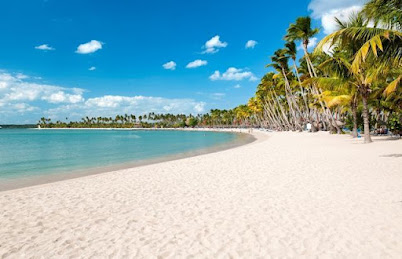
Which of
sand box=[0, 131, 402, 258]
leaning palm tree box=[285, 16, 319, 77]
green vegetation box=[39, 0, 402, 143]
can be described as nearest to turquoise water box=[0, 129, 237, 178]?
sand box=[0, 131, 402, 258]

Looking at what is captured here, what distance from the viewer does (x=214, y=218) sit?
4781 millimetres

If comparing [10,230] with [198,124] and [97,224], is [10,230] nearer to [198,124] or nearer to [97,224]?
[97,224]

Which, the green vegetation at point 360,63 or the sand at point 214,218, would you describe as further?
the green vegetation at point 360,63

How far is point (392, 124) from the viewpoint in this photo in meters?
21.6

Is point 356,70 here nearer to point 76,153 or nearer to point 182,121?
point 76,153

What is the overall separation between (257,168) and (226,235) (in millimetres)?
6279

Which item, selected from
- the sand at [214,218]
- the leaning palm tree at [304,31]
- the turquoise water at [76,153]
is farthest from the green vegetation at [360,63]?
the turquoise water at [76,153]

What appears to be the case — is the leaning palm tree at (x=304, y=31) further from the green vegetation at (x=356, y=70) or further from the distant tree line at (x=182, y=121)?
the distant tree line at (x=182, y=121)

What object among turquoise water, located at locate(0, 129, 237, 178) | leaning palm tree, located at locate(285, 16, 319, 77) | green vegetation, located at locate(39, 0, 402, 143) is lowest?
turquoise water, located at locate(0, 129, 237, 178)

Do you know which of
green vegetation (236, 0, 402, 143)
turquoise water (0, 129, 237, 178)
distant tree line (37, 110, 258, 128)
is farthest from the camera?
distant tree line (37, 110, 258, 128)

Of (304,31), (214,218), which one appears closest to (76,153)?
(214,218)

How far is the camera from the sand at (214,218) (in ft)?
11.7

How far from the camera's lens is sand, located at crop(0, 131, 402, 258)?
3562mm

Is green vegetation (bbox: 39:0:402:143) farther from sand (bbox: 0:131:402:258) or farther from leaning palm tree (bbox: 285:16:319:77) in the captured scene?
sand (bbox: 0:131:402:258)
